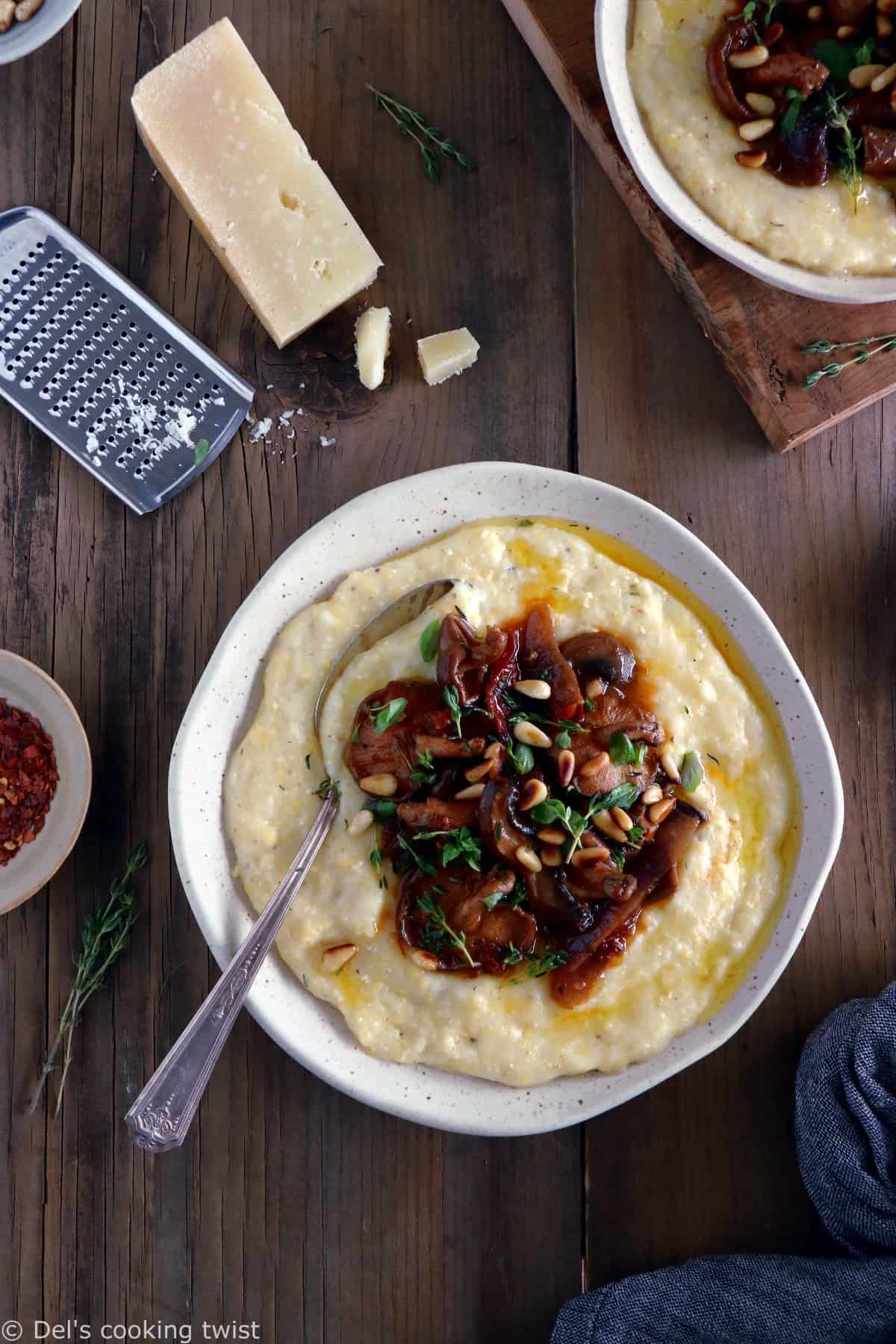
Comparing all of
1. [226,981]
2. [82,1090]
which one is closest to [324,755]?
[226,981]

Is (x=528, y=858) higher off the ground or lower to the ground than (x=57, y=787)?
lower

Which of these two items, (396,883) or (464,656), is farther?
(396,883)

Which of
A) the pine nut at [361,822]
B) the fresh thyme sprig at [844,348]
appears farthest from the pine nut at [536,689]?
the fresh thyme sprig at [844,348]

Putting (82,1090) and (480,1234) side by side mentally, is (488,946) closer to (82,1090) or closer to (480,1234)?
(480,1234)

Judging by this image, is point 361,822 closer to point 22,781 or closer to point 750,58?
point 22,781

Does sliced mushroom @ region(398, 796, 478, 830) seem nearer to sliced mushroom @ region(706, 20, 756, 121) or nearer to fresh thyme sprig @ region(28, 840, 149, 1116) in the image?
fresh thyme sprig @ region(28, 840, 149, 1116)

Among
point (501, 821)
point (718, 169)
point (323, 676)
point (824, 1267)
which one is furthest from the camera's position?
point (824, 1267)

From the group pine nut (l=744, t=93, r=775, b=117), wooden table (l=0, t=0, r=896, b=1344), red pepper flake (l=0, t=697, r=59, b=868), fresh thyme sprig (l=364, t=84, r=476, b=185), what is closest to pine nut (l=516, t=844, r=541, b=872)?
wooden table (l=0, t=0, r=896, b=1344)

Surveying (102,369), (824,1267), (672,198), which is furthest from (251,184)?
(824,1267)

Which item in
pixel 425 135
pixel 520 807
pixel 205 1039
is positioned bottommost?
pixel 205 1039
